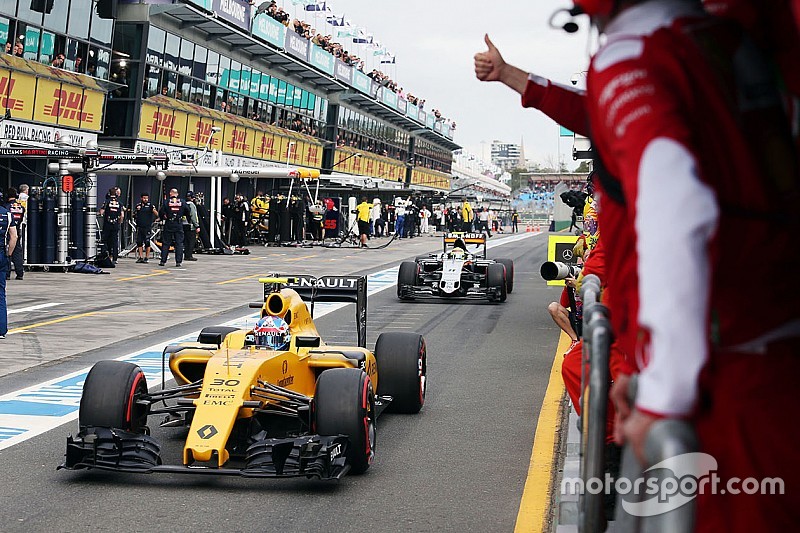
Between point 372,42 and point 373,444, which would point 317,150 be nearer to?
point 372,42

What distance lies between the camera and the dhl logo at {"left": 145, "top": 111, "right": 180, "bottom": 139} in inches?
1414

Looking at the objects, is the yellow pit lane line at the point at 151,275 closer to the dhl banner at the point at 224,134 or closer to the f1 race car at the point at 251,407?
the dhl banner at the point at 224,134

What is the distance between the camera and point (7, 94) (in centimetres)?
2764

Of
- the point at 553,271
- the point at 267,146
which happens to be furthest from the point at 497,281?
the point at 267,146

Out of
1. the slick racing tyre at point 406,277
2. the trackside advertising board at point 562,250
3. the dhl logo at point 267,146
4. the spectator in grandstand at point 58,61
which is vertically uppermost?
the spectator in grandstand at point 58,61

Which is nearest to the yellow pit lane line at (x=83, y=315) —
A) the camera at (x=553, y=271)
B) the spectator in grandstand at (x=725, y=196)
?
the camera at (x=553, y=271)

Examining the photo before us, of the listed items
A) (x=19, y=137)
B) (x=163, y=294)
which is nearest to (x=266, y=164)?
(x=19, y=137)

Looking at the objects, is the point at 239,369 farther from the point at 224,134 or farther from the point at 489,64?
the point at 224,134

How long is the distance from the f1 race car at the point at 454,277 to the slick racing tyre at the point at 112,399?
1210cm

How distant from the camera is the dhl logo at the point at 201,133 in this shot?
39.5 meters

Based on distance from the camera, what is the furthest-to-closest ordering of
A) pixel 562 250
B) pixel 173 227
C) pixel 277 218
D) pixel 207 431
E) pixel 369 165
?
1. pixel 369 165
2. pixel 277 218
3. pixel 173 227
4. pixel 562 250
5. pixel 207 431

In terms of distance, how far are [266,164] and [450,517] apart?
139ft

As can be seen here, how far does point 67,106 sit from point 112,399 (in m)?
25.5

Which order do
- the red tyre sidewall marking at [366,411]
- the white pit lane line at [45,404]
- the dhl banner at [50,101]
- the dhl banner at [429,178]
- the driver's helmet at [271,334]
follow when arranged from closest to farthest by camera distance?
1. the red tyre sidewall marking at [366,411]
2. the driver's helmet at [271,334]
3. the white pit lane line at [45,404]
4. the dhl banner at [50,101]
5. the dhl banner at [429,178]
